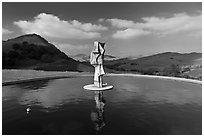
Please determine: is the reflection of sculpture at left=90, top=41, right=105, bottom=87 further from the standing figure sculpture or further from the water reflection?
the water reflection

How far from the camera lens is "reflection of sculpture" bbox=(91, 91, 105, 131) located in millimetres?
8797

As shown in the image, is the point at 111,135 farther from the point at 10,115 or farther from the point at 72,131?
the point at 10,115

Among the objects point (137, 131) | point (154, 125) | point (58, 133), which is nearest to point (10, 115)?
point (58, 133)

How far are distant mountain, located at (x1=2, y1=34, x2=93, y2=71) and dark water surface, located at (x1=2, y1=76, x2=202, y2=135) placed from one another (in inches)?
983

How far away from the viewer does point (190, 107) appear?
11.9 metres

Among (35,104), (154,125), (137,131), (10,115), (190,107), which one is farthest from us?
(35,104)

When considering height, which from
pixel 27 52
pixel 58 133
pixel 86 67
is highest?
pixel 27 52

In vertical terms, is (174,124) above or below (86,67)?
below

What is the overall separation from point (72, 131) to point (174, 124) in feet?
15.3

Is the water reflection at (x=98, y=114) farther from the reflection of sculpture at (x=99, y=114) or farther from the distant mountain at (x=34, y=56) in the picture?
the distant mountain at (x=34, y=56)

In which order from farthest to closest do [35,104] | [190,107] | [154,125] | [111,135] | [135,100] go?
[135,100] < [35,104] < [190,107] < [154,125] < [111,135]

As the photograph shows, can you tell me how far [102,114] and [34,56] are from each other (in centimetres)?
4223

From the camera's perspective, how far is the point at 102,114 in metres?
10.4

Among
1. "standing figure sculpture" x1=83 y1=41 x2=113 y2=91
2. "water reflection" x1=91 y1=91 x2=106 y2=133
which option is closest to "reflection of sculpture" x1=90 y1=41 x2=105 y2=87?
"standing figure sculpture" x1=83 y1=41 x2=113 y2=91
